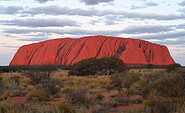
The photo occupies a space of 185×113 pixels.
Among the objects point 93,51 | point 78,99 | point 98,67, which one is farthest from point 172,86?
point 93,51

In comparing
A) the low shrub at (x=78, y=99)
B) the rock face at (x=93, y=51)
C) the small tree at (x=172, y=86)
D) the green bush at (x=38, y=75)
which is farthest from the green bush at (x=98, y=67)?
the rock face at (x=93, y=51)

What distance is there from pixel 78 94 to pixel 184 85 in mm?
3753

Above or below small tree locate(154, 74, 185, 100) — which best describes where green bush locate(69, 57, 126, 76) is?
below

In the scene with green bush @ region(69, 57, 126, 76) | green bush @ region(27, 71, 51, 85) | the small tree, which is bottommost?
green bush @ region(69, 57, 126, 76)

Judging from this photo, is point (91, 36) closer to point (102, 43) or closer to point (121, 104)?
point (102, 43)

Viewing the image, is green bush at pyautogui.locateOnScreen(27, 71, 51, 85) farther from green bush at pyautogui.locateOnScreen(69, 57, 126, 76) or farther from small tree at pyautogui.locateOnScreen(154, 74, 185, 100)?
green bush at pyautogui.locateOnScreen(69, 57, 126, 76)

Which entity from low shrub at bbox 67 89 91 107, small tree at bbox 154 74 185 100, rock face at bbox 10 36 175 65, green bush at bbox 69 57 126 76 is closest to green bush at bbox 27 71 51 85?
low shrub at bbox 67 89 91 107

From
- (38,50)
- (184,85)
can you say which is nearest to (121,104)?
(184,85)

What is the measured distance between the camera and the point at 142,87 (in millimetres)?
10742

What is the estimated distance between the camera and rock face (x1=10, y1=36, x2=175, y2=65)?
2657 inches

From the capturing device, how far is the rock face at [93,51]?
6750 centimetres

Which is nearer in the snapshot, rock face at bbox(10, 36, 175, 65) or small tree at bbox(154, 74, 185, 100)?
small tree at bbox(154, 74, 185, 100)

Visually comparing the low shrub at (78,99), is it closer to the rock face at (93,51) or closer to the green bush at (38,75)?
the green bush at (38,75)

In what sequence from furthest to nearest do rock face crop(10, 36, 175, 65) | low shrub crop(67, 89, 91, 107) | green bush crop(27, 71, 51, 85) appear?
rock face crop(10, 36, 175, 65), green bush crop(27, 71, 51, 85), low shrub crop(67, 89, 91, 107)
